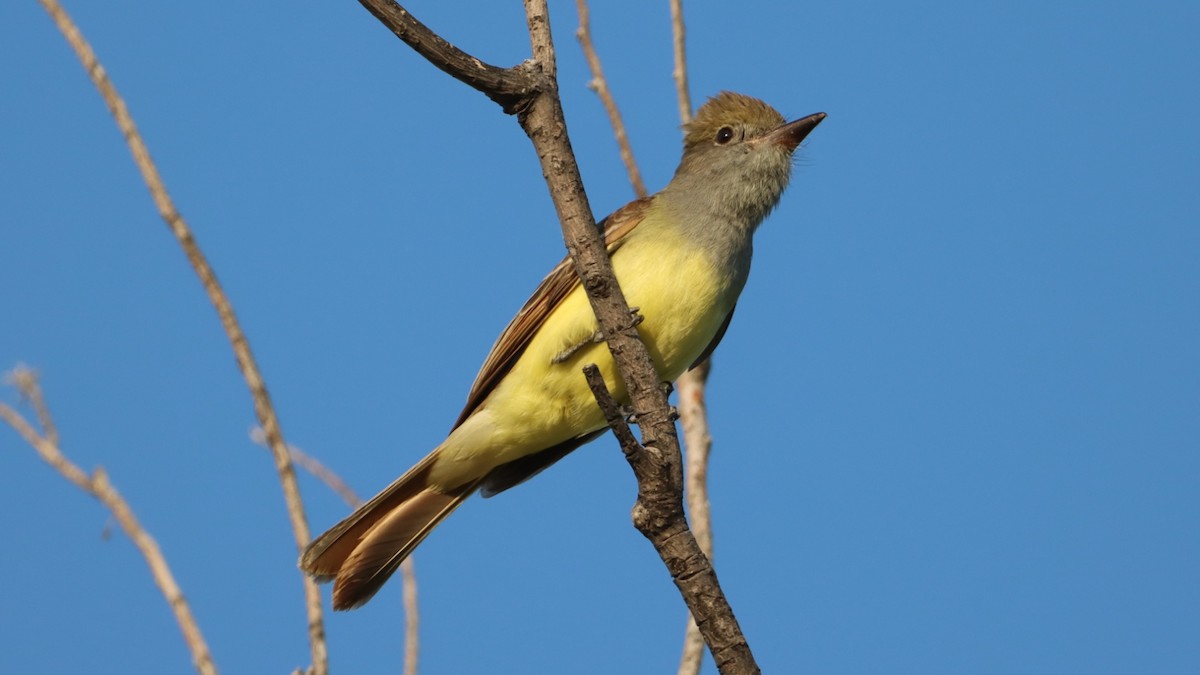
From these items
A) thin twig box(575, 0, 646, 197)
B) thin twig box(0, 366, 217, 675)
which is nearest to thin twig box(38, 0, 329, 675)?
thin twig box(0, 366, 217, 675)

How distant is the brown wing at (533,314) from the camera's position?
6160 mm

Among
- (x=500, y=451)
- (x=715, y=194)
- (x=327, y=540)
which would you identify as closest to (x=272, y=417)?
(x=327, y=540)

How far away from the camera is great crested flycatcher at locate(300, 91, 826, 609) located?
5.89 meters

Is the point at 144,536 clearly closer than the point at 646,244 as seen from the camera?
Yes

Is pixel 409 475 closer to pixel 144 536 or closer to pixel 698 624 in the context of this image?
pixel 144 536

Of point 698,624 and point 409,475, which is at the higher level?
point 409,475

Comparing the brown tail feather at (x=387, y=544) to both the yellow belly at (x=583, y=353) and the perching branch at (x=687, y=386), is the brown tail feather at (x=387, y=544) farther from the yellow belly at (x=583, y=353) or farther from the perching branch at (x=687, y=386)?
the perching branch at (x=687, y=386)

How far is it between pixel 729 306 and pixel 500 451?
1369mm

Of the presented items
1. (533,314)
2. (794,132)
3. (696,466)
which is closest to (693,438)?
(696,466)

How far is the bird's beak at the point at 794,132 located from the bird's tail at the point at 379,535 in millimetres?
2507

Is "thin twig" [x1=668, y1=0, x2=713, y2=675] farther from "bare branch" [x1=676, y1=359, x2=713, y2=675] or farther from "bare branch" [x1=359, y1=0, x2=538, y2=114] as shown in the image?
"bare branch" [x1=359, y1=0, x2=538, y2=114]

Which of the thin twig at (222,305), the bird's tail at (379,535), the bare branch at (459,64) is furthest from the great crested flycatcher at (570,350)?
the bare branch at (459,64)

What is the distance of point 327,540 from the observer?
596 centimetres

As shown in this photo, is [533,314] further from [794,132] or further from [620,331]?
[794,132]
